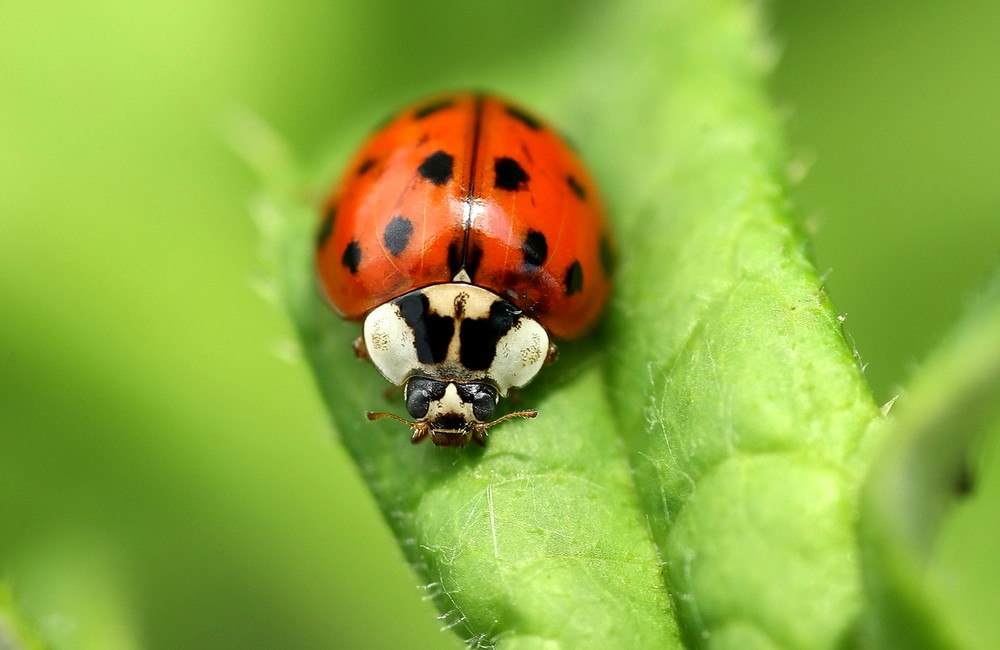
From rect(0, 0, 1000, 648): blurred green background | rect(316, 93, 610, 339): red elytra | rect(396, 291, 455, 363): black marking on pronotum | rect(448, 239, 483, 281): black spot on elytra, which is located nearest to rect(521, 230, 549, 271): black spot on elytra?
rect(316, 93, 610, 339): red elytra

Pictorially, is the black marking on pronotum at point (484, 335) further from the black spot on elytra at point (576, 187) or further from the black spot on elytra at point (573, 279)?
the black spot on elytra at point (576, 187)

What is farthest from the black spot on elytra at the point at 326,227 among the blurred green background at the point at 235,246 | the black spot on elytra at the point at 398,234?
the blurred green background at the point at 235,246

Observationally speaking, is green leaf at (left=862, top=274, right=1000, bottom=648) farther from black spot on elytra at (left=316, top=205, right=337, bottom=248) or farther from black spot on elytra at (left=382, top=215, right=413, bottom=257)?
black spot on elytra at (left=316, top=205, right=337, bottom=248)

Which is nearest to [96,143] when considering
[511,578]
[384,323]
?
[384,323]

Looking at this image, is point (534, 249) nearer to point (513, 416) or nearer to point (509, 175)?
point (509, 175)

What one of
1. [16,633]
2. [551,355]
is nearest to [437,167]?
[551,355]
